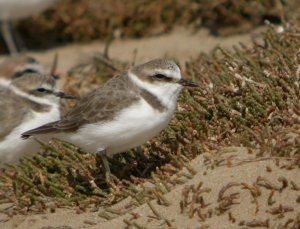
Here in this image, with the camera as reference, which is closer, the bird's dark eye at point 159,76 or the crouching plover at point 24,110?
the bird's dark eye at point 159,76

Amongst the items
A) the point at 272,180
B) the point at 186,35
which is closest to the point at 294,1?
the point at 186,35

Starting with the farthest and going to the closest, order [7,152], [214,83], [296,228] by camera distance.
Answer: [7,152] → [214,83] → [296,228]

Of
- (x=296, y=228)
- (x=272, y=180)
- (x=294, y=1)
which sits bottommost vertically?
(x=296, y=228)

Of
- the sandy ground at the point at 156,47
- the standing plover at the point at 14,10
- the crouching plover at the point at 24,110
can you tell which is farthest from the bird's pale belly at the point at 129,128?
the standing plover at the point at 14,10

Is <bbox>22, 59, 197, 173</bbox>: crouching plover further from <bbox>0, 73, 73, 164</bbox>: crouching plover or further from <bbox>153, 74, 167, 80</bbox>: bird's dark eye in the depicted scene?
<bbox>0, 73, 73, 164</bbox>: crouching plover

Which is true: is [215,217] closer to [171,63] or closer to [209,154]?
[209,154]

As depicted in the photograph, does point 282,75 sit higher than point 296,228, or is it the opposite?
point 282,75

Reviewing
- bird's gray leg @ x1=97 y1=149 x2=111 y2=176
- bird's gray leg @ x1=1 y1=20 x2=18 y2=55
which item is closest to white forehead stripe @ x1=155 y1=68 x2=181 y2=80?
bird's gray leg @ x1=97 y1=149 x2=111 y2=176

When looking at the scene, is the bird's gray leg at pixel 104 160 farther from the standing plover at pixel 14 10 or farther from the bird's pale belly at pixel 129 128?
the standing plover at pixel 14 10

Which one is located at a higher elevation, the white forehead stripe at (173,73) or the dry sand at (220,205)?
the white forehead stripe at (173,73)
